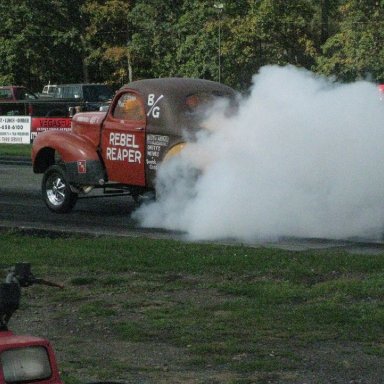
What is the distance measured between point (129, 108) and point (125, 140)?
496 millimetres

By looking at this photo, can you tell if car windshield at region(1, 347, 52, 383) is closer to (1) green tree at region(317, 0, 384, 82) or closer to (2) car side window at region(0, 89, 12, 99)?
(1) green tree at region(317, 0, 384, 82)

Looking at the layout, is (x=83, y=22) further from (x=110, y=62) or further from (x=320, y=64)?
(x=320, y=64)

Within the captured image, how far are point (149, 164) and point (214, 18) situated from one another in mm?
44173

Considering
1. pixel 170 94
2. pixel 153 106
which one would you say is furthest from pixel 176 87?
pixel 153 106

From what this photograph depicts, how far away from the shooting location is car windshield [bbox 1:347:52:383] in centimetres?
407

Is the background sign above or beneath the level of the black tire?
above

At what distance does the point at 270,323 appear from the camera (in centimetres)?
893

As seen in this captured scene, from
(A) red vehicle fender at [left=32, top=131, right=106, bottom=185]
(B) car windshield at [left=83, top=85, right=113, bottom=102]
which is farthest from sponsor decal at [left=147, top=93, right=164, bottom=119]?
(B) car windshield at [left=83, top=85, right=113, bottom=102]

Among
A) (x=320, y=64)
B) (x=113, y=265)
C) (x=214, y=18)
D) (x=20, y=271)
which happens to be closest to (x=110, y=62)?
(x=214, y=18)

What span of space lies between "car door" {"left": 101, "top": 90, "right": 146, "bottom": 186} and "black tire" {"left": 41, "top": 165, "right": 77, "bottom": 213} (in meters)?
0.97

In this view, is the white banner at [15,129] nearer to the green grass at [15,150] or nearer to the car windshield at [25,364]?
the green grass at [15,150]

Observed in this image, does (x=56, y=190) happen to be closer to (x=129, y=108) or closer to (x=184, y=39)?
(x=129, y=108)

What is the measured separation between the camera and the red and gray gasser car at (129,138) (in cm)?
1655

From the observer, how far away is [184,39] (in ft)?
202
